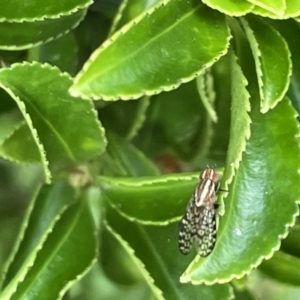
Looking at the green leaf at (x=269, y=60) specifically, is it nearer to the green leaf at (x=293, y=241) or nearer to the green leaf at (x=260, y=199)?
the green leaf at (x=260, y=199)

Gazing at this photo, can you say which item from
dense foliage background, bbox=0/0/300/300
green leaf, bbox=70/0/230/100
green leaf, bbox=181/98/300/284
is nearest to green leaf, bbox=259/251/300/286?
dense foliage background, bbox=0/0/300/300

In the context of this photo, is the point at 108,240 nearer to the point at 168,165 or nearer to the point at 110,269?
the point at 110,269

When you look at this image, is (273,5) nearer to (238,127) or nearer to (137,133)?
(238,127)

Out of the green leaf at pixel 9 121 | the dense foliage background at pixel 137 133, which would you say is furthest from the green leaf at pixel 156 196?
the green leaf at pixel 9 121

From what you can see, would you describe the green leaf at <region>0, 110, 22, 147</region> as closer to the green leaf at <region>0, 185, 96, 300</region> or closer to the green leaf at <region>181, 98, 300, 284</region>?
the green leaf at <region>0, 185, 96, 300</region>

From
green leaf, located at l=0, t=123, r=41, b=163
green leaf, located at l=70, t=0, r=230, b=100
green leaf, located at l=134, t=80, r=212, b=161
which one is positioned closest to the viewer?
green leaf, located at l=70, t=0, r=230, b=100

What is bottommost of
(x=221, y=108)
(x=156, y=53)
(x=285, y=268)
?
(x=285, y=268)

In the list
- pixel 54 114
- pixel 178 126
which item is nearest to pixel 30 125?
pixel 54 114

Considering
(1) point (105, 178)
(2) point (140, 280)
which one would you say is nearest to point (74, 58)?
(1) point (105, 178)
